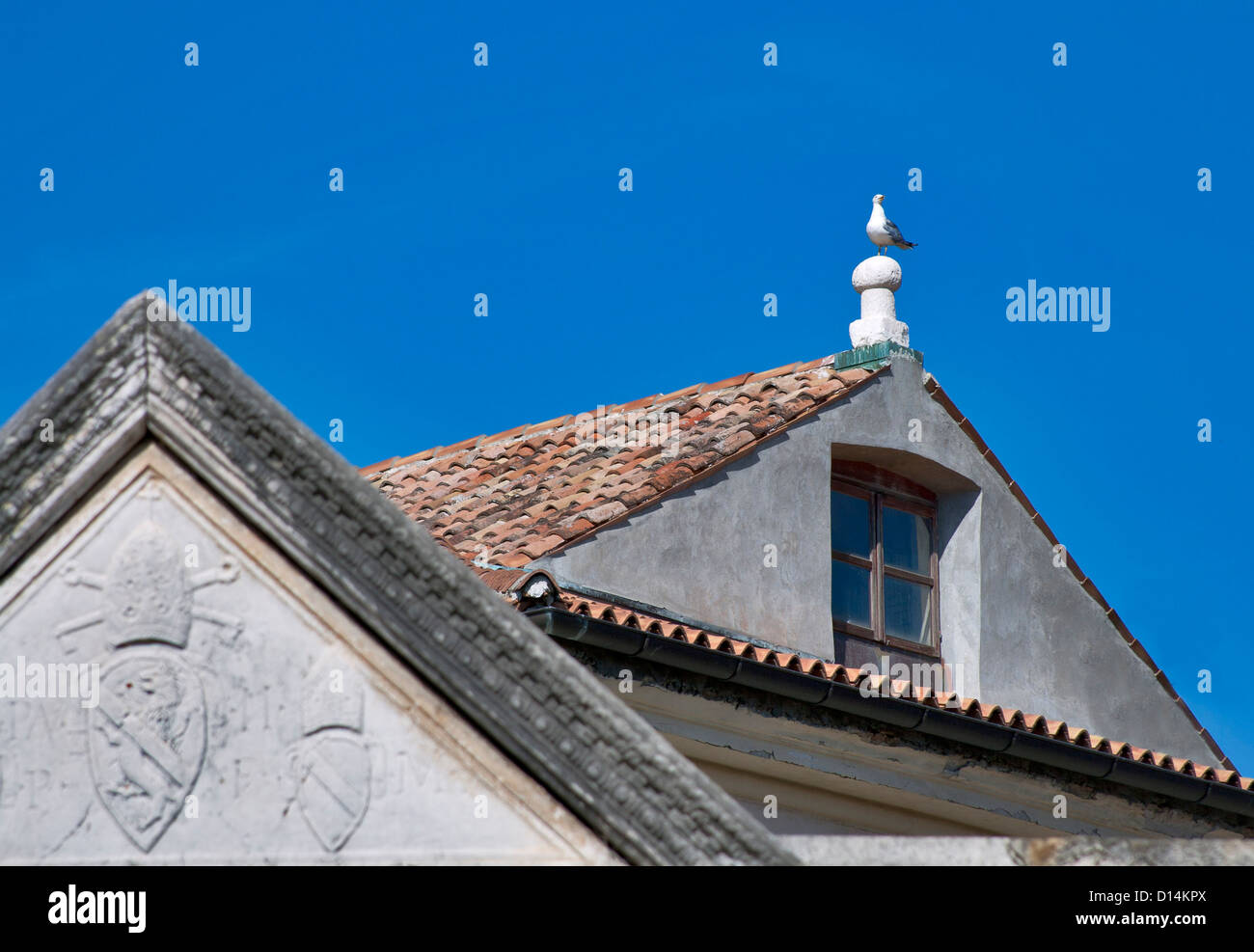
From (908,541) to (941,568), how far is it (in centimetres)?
34

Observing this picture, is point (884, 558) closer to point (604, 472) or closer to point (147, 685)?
point (604, 472)

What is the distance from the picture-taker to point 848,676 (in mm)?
9992

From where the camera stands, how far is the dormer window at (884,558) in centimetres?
1216

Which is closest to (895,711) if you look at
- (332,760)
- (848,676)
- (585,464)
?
(848,676)

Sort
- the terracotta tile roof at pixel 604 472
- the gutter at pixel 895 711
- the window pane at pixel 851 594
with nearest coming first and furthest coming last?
the gutter at pixel 895 711
the terracotta tile roof at pixel 604 472
the window pane at pixel 851 594

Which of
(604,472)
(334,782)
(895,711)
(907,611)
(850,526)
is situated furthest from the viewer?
(907,611)

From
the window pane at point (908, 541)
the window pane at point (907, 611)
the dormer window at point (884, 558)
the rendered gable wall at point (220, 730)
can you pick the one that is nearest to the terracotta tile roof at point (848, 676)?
the dormer window at point (884, 558)

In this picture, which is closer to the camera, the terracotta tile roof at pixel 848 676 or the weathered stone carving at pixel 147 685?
the weathered stone carving at pixel 147 685

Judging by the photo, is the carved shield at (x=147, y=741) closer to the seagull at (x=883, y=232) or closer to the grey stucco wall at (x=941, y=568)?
the grey stucco wall at (x=941, y=568)

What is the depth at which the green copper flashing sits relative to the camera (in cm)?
1262

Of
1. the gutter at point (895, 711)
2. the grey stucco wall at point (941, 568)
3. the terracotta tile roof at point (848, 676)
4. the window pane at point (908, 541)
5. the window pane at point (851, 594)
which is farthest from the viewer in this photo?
the window pane at point (908, 541)

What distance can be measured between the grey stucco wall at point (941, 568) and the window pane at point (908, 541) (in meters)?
0.17

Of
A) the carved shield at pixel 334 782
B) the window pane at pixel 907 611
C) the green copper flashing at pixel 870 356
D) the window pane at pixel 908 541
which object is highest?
the green copper flashing at pixel 870 356
